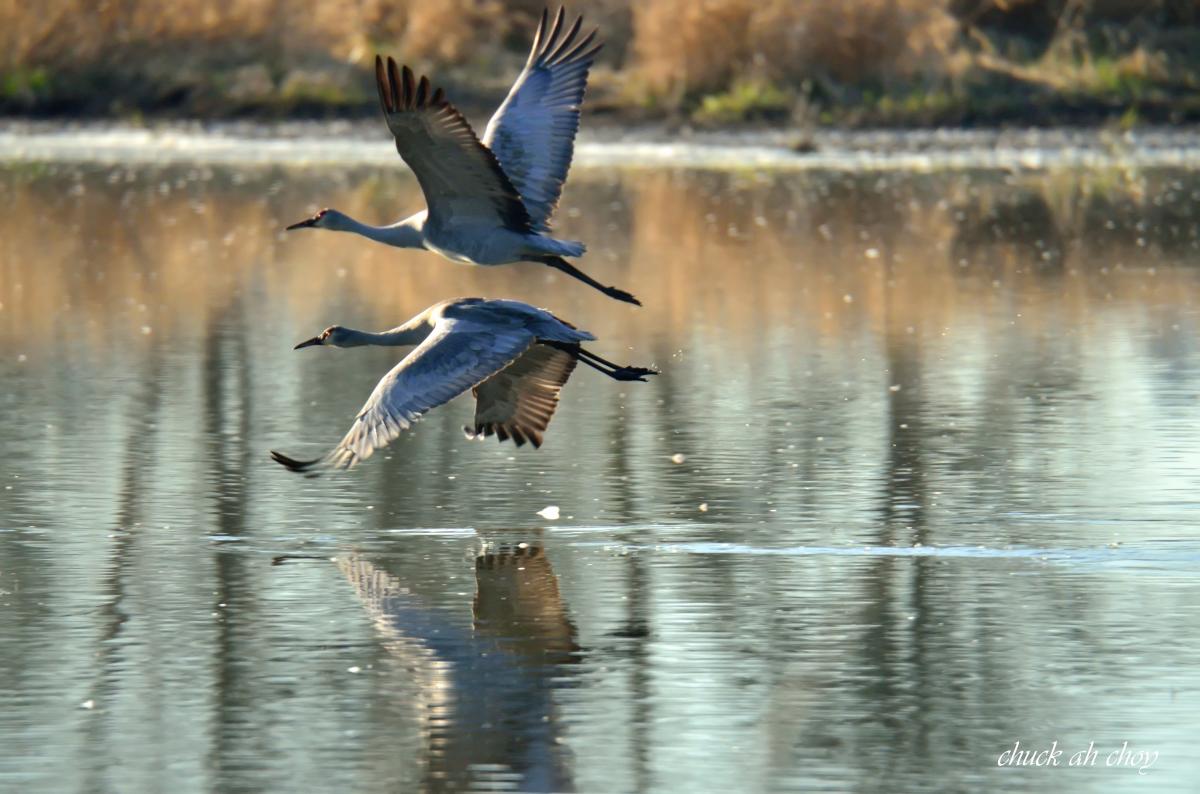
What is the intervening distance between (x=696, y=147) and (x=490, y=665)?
2118 cm

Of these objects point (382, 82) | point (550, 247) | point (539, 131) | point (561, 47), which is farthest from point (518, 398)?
point (561, 47)

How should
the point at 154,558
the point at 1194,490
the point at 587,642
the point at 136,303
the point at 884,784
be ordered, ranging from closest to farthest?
the point at 884,784, the point at 587,642, the point at 154,558, the point at 1194,490, the point at 136,303

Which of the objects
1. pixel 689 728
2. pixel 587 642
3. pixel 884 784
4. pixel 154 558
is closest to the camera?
pixel 884 784

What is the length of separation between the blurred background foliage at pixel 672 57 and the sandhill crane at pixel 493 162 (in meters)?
18.0

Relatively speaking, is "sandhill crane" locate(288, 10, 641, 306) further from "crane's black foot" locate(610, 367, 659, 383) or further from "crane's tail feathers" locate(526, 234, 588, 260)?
"crane's black foot" locate(610, 367, 659, 383)

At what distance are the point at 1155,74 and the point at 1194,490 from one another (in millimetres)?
20763

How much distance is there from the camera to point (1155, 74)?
100ft

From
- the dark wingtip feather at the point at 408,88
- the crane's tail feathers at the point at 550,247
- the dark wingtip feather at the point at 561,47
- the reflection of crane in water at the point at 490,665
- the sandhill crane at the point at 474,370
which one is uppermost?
the dark wingtip feather at the point at 561,47

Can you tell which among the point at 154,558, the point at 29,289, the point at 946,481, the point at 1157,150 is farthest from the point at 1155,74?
the point at 154,558

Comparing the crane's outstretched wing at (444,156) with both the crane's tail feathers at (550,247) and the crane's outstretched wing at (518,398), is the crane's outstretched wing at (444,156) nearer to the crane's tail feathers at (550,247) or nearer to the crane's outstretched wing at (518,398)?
the crane's tail feathers at (550,247)

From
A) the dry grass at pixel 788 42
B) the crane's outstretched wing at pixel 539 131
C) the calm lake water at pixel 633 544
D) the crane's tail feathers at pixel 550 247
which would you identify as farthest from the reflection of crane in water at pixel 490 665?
the dry grass at pixel 788 42

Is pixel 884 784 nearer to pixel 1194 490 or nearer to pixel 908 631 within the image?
pixel 908 631

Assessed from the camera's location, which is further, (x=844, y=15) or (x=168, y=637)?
(x=844, y=15)

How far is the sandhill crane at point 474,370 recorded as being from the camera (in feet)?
29.6
